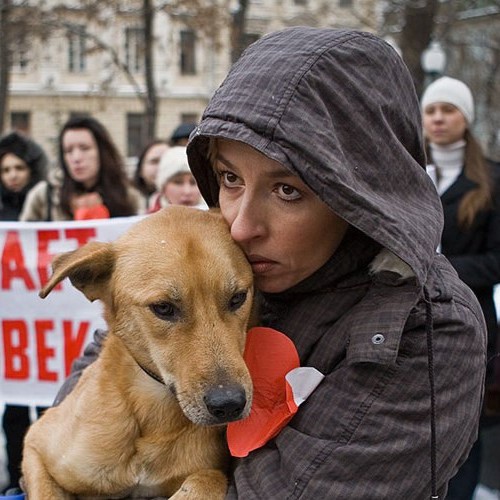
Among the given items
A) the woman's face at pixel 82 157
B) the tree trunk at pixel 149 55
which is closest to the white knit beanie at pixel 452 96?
the woman's face at pixel 82 157

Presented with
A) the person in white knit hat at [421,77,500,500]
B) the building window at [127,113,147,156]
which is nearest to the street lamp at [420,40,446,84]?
the person in white knit hat at [421,77,500,500]

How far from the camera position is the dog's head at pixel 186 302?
2059 mm

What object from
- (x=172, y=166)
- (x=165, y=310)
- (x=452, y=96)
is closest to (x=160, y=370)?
(x=165, y=310)

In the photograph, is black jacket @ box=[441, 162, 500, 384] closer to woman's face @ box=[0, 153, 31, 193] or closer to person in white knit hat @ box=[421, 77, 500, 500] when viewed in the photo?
person in white knit hat @ box=[421, 77, 500, 500]

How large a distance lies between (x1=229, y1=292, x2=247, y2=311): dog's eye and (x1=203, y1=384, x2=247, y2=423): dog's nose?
0.28 meters

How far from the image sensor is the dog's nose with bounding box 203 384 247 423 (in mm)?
1999

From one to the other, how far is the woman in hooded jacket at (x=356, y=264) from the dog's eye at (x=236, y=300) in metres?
0.28

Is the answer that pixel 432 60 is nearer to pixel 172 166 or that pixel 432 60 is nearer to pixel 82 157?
pixel 82 157

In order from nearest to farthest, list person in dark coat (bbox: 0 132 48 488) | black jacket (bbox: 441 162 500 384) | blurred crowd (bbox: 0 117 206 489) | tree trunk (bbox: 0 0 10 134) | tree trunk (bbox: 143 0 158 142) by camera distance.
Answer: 1. black jacket (bbox: 441 162 500 384)
2. blurred crowd (bbox: 0 117 206 489)
3. person in dark coat (bbox: 0 132 48 488)
4. tree trunk (bbox: 0 0 10 134)
5. tree trunk (bbox: 143 0 158 142)

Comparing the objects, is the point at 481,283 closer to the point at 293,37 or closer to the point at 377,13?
the point at 293,37

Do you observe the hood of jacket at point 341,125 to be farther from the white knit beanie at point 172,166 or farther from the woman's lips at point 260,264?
the white knit beanie at point 172,166

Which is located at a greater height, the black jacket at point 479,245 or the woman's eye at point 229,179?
the woman's eye at point 229,179

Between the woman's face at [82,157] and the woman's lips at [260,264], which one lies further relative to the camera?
the woman's face at [82,157]

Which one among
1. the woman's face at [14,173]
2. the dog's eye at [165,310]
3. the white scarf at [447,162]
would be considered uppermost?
the dog's eye at [165,310]
